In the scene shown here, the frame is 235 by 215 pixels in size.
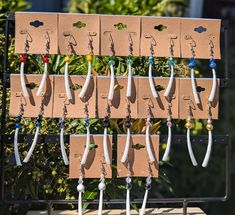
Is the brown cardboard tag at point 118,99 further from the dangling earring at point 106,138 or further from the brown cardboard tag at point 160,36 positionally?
the brown cardboard tag at point 160,36

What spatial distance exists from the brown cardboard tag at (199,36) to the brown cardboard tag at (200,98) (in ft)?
0.35

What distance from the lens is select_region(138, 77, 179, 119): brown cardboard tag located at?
70.7 inches

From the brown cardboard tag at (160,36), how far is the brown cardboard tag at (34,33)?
0.34 m

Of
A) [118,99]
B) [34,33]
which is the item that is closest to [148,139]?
[118,99]

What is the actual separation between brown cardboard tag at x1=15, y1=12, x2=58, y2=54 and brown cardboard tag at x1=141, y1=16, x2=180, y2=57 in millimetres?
342

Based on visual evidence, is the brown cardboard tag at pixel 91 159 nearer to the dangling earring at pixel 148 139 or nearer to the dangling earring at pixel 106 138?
the dangling earring at pixel 106 138

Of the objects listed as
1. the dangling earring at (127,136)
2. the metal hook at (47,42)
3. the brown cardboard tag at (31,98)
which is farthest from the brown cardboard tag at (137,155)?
the metal hook at (47,42)

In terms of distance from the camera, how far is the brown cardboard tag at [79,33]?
5.80ft

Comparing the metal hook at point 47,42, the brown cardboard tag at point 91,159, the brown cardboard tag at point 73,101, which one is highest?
the metal hook at point 47,42

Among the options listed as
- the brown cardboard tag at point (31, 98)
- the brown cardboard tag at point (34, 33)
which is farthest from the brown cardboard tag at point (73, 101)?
the brown cardboard tag at point (34, 33)

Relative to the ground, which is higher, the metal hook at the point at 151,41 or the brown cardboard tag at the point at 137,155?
the metal hook at the point at 151,41

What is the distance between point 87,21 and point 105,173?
589 millimetres

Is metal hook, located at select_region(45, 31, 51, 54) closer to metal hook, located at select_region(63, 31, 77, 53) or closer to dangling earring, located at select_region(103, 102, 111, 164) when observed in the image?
metal hook, located at select_region(63, 31, 77, 53)

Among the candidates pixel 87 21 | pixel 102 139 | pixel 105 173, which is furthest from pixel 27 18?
pixel 105 173
